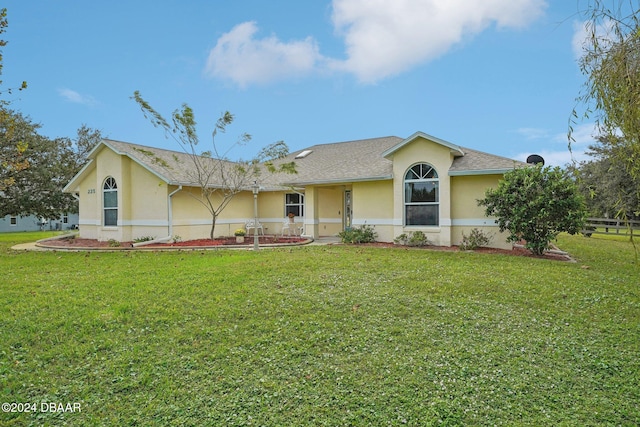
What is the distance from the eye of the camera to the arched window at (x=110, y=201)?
17641 mm

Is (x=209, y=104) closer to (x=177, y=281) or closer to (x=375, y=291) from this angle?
(x=177, y=281)

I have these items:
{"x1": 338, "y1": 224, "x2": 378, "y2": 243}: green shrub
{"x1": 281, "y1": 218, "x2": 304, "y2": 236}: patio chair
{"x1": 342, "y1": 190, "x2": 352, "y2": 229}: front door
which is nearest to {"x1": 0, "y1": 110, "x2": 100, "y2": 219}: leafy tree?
{"x1": 281, "y1": 218, "x2": 304, "y2": 236}: patio chair

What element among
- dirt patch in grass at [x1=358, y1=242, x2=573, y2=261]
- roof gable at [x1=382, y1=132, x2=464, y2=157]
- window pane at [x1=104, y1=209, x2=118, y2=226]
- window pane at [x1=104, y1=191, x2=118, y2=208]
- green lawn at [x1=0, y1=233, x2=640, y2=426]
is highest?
roof gable at [x1=382, y1=132, x2=464, y2=157]

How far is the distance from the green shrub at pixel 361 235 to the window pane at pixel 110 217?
11207mm

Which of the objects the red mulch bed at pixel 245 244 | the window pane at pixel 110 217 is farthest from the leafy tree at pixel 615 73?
the window pane at pixel 110 217

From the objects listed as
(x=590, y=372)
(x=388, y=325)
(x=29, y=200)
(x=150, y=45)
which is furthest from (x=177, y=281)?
(x=29, y=200)

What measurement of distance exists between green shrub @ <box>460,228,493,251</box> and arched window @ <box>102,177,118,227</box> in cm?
1577

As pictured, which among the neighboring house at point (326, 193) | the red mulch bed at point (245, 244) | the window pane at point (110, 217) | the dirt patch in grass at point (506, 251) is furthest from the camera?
the window pane at point (110, 217)

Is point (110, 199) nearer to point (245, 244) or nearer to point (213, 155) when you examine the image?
point (213, 155)

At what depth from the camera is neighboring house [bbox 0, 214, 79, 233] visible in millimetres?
39188

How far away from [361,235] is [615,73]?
1172 cm

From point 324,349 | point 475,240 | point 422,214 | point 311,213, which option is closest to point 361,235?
point 422,214

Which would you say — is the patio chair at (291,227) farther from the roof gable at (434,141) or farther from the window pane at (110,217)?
the window pane at (110,217)

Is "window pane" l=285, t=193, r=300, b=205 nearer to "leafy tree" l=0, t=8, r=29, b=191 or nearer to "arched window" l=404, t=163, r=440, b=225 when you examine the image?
"arched window" l=404, t=163, r=440, b=225
